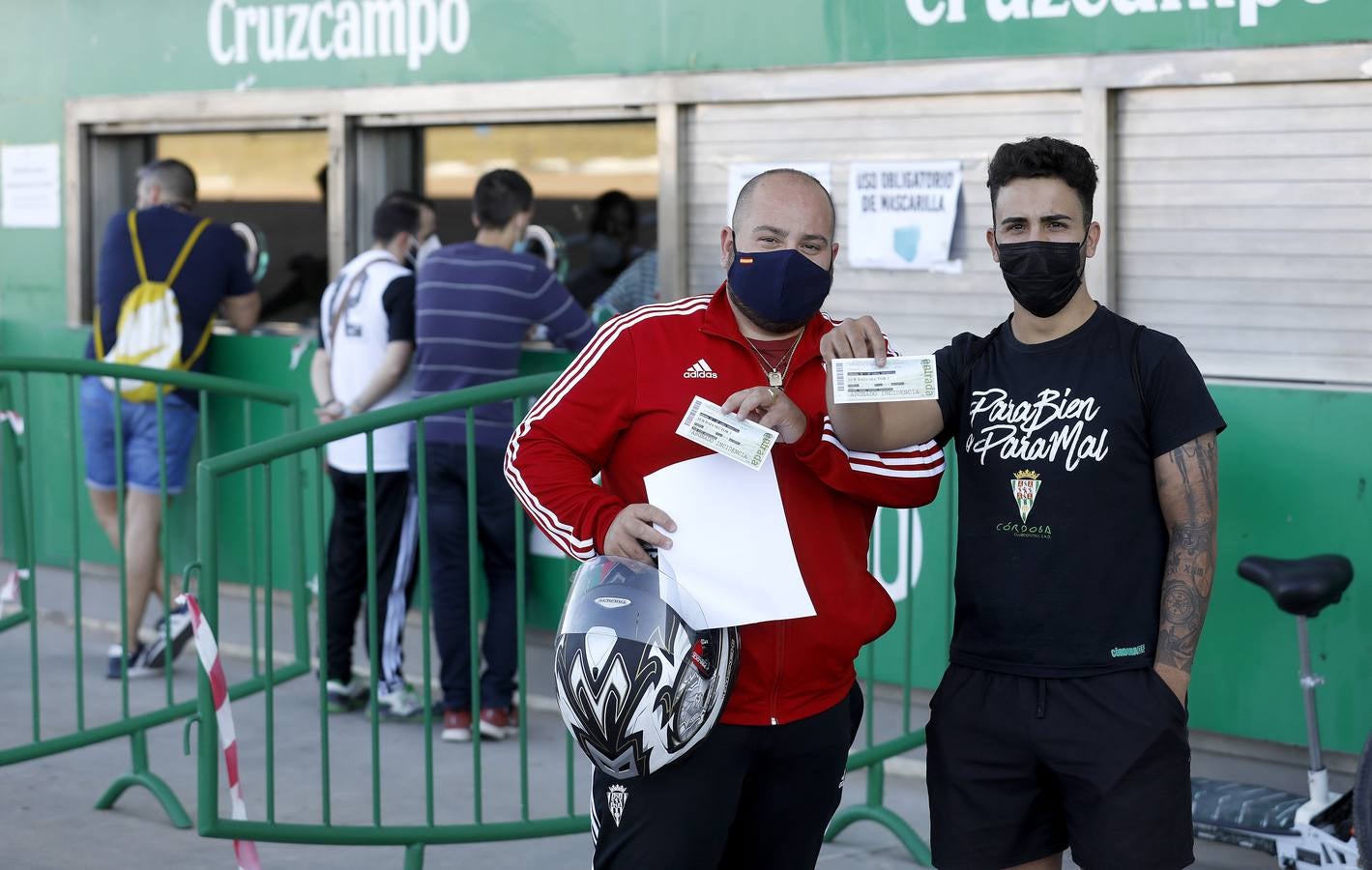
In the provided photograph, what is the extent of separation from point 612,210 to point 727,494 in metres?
4.48

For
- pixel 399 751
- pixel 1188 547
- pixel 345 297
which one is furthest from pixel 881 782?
pixel 345 297

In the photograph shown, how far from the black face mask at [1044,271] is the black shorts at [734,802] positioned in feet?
2.70

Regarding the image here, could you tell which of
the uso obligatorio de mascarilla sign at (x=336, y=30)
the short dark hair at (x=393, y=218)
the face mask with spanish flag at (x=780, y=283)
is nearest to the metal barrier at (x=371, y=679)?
the face mask with spanish flag at (x=780, y=283)

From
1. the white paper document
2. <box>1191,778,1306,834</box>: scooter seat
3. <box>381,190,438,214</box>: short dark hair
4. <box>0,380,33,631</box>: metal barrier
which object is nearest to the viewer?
the white paper document

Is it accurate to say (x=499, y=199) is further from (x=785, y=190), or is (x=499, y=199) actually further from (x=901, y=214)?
(x=785, y=190)

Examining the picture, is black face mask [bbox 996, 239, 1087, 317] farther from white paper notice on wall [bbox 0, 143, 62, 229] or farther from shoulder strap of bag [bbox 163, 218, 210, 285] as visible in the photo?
white paper notice on wall [bbox 0, 143, 62, 229]

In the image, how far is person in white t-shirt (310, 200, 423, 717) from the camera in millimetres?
6422

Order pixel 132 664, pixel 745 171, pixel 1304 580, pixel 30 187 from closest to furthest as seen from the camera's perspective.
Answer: pixel 1304 580
pixel 745 171
pixel 132 664
pixel 30 187

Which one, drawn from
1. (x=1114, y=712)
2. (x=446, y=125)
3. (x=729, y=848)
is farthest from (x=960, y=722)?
(x=446, y=125)

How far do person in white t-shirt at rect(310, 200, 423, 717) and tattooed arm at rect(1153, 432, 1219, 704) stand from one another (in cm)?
371

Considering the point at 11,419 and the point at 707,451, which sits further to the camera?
the point at 11,419

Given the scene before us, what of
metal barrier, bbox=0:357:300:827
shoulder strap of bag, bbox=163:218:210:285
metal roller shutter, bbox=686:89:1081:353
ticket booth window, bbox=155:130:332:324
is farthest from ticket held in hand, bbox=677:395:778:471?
ticket booth window, bbox=155:130:332:324

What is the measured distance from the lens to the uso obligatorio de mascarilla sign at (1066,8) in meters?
5.34

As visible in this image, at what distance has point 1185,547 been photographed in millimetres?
3076
